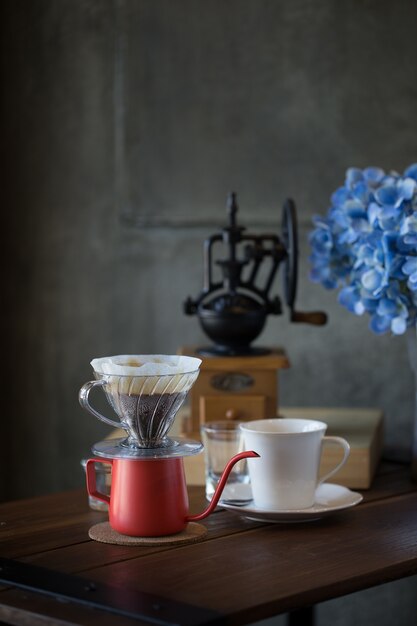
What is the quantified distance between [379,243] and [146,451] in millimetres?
544

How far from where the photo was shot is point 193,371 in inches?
49.4

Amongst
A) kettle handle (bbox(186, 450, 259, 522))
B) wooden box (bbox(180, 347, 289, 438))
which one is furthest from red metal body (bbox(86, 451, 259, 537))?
wooden box (bbox(180, 347, 289, 438))

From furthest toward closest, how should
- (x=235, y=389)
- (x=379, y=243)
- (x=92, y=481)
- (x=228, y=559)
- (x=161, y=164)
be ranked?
(x=161, y=164) < (x=235, y=389) < (x=379, y=243) < (x=92, y=481) < (x=228, y=559)

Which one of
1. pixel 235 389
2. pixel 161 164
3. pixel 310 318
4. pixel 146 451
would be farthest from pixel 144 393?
pixel 161 164

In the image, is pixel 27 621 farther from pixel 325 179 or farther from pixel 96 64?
pixel 96 64

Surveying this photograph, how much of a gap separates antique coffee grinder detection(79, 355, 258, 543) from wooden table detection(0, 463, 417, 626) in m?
0.04

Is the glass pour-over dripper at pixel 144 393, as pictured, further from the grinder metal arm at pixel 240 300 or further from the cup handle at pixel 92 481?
the grinder metal arm at pixel 240 300

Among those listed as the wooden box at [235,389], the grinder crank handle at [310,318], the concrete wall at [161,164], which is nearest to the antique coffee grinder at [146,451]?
the wooden box at [235,389]

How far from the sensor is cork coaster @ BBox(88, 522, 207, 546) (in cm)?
124

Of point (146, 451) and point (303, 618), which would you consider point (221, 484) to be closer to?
point (146, 451)

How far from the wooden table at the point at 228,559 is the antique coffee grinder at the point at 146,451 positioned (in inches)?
1.6

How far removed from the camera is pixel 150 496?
4.11 feet

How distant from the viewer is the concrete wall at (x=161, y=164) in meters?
2.10

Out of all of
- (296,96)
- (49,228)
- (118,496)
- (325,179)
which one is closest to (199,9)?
(296,96)
